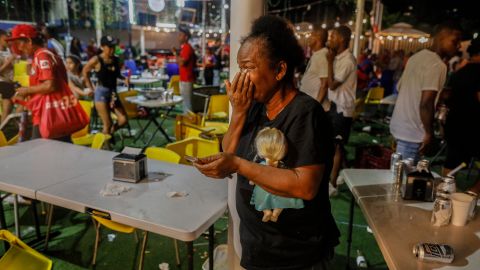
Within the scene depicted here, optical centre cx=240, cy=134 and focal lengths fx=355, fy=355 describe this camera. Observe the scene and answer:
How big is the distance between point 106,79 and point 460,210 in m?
5.59

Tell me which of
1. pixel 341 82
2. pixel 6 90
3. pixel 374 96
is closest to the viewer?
pixel 341 82

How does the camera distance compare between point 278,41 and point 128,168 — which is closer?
point 278,41

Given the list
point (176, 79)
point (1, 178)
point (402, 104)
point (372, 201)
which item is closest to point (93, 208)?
point (1, 178)

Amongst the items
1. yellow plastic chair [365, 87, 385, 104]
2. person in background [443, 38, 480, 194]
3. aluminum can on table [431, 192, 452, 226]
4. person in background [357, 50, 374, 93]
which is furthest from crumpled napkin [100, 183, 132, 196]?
person in background [357, 50, 374, 93]

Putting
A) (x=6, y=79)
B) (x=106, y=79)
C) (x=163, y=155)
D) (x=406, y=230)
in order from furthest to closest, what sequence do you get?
(x=6, y=79), (x=106, y=79), (x=163, y=155), (x=406, y=230)

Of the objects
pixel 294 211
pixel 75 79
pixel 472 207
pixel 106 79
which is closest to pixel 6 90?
pixel 75 79

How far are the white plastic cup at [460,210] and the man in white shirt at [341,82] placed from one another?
8.20 feet

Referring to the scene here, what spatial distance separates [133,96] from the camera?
668cm

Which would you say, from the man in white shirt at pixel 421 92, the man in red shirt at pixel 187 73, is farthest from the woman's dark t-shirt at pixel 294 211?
the man in red shirt at pixel 187 73

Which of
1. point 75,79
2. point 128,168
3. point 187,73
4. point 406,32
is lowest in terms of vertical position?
point 128,168

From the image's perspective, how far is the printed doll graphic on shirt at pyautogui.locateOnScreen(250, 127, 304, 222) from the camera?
1.37 metres

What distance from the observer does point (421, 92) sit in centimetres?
321

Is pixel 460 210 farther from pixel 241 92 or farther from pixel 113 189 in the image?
pixel 113 189

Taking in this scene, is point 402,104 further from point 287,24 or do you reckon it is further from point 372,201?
point 287,24
